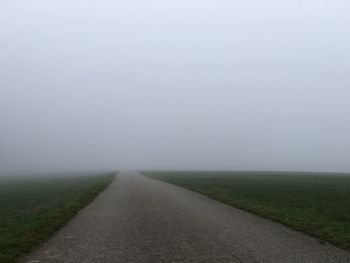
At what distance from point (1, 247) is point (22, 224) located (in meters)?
4.92

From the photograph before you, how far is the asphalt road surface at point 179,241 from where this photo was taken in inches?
419

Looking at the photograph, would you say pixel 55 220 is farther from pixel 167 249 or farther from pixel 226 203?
pixel 226 203

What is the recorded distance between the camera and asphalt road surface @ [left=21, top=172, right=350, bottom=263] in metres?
10.6

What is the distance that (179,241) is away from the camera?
498 inches

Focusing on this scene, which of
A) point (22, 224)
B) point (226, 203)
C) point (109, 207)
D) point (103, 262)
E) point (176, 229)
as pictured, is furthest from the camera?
point (226, 203)

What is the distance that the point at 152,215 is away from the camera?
18.8 metres

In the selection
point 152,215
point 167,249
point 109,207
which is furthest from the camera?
point 109,207

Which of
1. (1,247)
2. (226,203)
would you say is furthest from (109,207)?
(1,247)

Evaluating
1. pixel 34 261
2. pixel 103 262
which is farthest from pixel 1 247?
pixel 103 262

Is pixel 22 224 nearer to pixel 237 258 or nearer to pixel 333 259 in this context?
pixel 237 258

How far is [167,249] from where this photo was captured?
456 inches

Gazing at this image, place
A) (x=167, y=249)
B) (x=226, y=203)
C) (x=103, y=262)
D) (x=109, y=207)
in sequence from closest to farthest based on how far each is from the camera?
(x=103, y=262)
(x=167, y=249)
(x=109, y=207)
(x=226, y=203)

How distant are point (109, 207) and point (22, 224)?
6.27 meters

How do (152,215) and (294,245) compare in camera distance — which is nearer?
(294,245)
